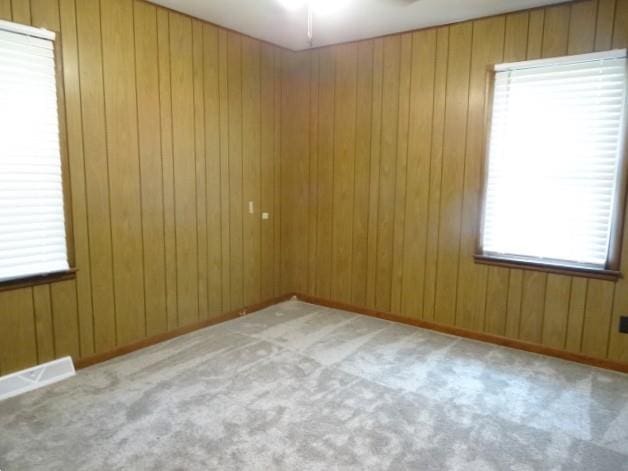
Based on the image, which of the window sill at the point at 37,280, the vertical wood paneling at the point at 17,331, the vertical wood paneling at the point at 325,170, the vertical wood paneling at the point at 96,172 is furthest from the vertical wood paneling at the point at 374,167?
the vertical wood paneling at the point at 17,331

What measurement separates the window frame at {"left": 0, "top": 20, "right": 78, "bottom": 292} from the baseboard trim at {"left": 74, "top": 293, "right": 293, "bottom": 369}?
63 centimetres

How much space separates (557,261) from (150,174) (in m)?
3.20

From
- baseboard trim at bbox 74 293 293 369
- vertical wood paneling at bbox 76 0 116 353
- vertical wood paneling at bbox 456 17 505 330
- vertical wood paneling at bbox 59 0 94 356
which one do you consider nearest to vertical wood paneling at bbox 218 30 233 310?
baseboard trim at bbox 74 293 293 369

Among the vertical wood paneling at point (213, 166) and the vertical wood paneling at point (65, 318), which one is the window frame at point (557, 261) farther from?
the vertical wood paneling at point (65, 318)

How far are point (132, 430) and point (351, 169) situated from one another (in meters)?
2.86

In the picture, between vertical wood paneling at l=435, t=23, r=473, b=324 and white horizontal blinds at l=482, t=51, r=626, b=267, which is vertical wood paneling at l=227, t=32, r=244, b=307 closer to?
vertical wood paneling at l=435, t=23, r=473, b=324

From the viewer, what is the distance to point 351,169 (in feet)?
13.7

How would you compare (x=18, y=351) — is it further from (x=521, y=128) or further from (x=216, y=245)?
(x=521, y=128)

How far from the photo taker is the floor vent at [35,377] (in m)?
2.61

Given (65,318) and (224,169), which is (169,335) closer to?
(65,318)

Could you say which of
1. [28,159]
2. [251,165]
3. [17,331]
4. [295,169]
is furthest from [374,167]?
[17,331]

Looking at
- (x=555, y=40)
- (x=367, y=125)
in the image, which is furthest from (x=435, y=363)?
(x=555, y=40)

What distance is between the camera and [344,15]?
11.0ft

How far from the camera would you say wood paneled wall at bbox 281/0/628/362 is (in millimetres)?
3148
